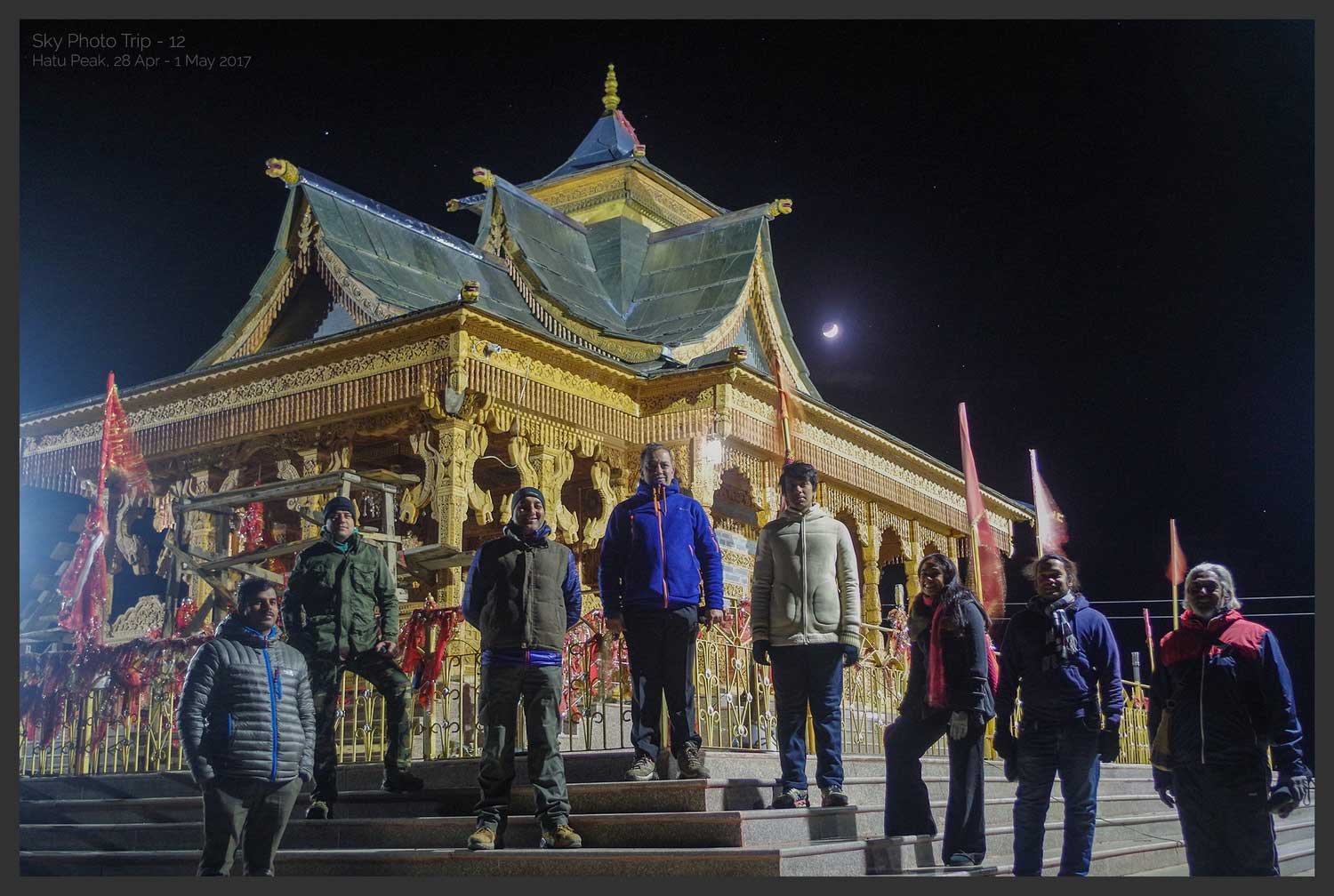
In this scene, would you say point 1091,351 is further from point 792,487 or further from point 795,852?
point 795,852

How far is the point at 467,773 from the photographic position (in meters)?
7.45

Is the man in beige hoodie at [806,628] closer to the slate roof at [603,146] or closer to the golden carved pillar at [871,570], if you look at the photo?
the golden carved pillar at [871,570]

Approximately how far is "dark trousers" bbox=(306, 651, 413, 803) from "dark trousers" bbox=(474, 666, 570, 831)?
1044 mm

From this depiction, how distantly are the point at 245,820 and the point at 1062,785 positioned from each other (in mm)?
3833

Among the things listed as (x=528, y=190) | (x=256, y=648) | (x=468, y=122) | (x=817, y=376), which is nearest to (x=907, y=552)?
(x=817, y=376)

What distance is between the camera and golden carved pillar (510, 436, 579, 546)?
→ 490 inches

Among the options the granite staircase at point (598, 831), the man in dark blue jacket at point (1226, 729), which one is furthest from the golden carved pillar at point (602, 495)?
the man in dark blue jacket at point (1226, 729)

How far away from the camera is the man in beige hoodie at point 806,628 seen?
6613mm

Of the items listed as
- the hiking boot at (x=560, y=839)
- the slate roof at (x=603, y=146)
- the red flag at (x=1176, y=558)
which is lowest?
the hiking boot at (x=560, y=839)

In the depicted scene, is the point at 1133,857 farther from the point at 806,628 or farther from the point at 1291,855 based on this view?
the point at 806,628

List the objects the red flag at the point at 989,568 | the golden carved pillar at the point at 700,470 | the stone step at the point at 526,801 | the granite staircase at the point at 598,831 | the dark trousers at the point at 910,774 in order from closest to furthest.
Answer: the granite staircase at the point at 598,831
the stone step at the point at 526,801
the dark trousers at the point at 910,774
the golden carved pillar at the point at 700,470
the red flag at the point at 989,568

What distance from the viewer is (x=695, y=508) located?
689 centimetres

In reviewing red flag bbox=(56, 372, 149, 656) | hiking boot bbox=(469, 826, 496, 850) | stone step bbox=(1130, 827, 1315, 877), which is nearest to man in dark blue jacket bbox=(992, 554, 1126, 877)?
stone step bbox=(1130, 827, 1315, 877)

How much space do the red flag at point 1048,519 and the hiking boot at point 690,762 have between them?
20.9 feet
